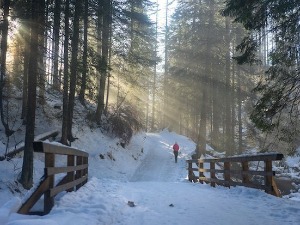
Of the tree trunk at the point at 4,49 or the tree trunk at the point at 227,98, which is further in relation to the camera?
the tree trunk at the point at 227,98

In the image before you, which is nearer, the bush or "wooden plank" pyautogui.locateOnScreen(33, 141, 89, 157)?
"wooden plank" pyautogui.locateOnScreen(33, 141, 89, 157)

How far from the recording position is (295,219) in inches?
268

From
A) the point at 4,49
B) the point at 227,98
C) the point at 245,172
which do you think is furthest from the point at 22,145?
the point at 227,98

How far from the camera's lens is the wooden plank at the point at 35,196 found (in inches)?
222

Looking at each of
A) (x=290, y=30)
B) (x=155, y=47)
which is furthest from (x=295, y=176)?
(x=155, y=47)

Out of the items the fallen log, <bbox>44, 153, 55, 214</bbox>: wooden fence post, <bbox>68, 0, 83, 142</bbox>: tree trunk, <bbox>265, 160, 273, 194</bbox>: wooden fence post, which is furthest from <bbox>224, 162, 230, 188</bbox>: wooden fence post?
<bbox>68, 0, 83, 142</bbox>: tree trunk

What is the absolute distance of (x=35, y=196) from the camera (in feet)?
19.1

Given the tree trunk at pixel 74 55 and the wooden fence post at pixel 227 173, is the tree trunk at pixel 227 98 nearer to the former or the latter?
the tree trunk at pixel 74 55

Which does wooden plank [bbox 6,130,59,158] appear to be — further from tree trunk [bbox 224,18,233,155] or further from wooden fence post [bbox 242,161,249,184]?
tree trunk [bbox 224,18,233,155]

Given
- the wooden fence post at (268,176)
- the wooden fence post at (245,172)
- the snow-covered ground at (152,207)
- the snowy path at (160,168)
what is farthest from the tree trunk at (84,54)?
the wooden fence post at (268,176)

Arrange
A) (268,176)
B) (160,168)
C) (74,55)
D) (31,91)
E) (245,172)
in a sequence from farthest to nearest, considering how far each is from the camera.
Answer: (160,168)
(74,55)
(31,91)
(245,172)
(268,176)

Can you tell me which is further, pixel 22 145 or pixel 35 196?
pixel 22 145

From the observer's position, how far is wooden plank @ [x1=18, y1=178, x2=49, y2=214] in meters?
5.65

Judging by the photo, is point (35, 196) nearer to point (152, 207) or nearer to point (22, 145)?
point (152, 207)
